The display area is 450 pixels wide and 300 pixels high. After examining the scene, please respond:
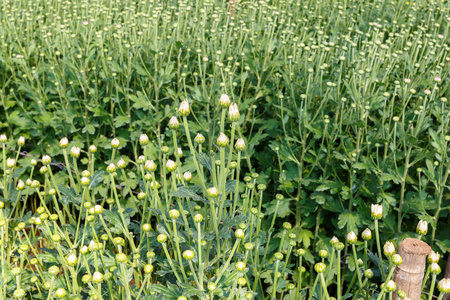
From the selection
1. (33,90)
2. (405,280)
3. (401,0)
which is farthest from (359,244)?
(401,0)

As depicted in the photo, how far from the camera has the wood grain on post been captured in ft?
5.61

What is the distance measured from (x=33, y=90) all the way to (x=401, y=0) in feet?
13.9

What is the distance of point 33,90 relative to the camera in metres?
3.49

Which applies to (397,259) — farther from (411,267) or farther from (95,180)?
(95,180)

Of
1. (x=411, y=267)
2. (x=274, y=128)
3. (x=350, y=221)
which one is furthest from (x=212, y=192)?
(x=274, y=128)

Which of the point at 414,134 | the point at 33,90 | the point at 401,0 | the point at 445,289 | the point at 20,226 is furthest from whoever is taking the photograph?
the point at 401,0

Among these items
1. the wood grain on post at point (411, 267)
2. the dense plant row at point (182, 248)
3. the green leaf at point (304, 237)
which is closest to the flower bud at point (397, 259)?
the dense plant row at point (182, 248)

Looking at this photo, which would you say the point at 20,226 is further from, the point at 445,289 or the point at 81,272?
the point at 445,289

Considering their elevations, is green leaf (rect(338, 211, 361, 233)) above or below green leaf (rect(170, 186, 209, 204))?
below

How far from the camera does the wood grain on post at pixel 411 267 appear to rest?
5.61 feet

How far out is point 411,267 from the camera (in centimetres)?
173

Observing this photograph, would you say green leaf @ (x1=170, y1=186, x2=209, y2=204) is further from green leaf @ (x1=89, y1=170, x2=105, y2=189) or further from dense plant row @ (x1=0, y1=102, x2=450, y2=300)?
green leaf @ (x1=89, y1=170, x2=105, y2=189)

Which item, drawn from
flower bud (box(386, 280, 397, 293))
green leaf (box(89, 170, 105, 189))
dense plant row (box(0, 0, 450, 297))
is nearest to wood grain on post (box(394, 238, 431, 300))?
flower bud (box(386, 280, 397, 293))

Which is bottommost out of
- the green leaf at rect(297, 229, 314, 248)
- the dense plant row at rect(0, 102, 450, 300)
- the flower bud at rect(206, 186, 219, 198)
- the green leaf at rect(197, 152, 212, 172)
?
the green leaf at rect(297, 229, 314, 248)
